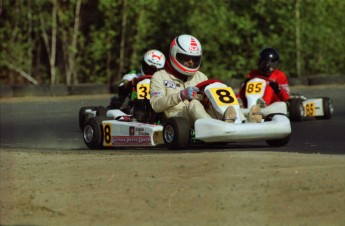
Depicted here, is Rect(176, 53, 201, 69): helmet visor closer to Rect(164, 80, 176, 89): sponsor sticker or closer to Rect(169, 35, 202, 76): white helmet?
Rect(169, 35, 202, 76): white helmet

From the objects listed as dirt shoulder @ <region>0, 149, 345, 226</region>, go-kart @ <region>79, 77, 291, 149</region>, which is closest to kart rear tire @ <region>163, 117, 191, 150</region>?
go-kart @ <region>79, 77, 291, 149</region>

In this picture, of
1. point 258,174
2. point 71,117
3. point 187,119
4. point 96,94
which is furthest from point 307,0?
point 258,174

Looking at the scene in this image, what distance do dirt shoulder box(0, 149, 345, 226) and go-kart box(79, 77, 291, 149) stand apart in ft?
4.27

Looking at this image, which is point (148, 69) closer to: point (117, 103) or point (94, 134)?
point (117, 103)

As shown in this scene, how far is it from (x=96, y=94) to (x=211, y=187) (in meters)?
13.3

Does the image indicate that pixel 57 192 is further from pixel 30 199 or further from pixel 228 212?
pixel 228 212

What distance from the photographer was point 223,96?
32.7 ft

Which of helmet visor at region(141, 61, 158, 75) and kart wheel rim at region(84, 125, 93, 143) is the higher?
helmet visor at region(141, 61, 158, 75)

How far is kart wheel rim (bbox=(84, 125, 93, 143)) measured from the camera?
11484 mm

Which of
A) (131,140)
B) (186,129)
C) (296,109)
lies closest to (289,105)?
(296,109)

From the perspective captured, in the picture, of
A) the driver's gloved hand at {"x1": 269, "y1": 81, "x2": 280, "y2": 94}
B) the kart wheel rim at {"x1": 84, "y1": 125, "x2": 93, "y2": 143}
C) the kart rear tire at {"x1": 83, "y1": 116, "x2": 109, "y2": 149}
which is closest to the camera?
the kart rear tire at {"x1": 83, "y1": 116, "x2": 109, "y2": 149}

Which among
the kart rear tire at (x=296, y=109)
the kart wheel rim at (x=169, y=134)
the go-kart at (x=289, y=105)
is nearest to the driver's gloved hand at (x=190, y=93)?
the kart wheel rim at (x=169, y=134)

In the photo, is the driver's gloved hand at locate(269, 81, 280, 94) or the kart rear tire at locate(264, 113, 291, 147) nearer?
the kart rear tire at locate(264, 113, 291, 147)

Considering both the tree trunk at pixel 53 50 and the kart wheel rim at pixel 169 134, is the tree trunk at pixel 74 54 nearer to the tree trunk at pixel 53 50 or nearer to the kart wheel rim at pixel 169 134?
the tree trunk at pixel 53 50
